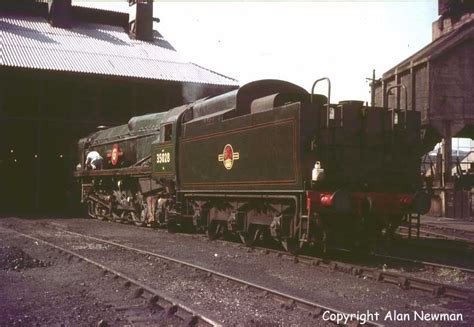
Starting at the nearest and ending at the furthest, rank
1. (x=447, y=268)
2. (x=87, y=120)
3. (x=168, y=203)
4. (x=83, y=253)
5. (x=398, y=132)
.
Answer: (x=447, y=268) → (x=398, y=132) → (x=83, y=253) → (x=168, y=203) → (x=87, y=120)

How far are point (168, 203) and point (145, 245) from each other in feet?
7.31

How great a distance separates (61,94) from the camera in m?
24.7

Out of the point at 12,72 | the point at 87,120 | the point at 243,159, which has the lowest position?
the point at 243,159

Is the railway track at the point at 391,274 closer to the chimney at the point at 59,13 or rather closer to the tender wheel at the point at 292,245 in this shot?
the tender wheel at the point at 292,245

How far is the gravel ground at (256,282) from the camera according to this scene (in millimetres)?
5547

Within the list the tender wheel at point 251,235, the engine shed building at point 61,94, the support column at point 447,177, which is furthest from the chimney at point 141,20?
the tender wheel at point 251,235

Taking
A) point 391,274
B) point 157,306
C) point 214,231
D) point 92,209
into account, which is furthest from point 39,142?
point 391,274

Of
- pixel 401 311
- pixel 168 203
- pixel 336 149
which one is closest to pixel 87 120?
pixel 168 203

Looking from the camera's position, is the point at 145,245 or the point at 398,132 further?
the point at 145,245

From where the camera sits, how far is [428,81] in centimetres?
2066

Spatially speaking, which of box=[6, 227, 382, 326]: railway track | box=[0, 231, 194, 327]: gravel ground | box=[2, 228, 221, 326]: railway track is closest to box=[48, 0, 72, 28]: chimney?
box=[0, 231, 194, 327]: gravel ground

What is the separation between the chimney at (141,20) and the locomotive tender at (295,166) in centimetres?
1947

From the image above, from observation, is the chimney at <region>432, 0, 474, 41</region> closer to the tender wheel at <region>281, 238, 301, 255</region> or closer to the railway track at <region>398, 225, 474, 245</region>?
the railway track at <region>398, 225, 474, 245</region>

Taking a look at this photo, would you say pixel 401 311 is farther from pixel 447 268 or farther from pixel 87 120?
pixel 87 120
